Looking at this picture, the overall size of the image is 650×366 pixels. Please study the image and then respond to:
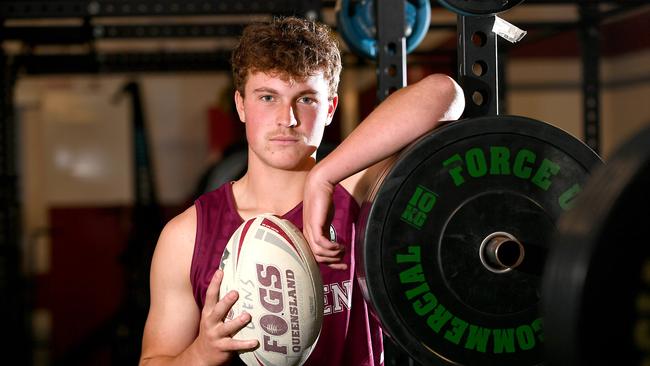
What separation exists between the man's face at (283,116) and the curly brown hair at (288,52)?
2cm

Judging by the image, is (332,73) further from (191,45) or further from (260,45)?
(191,45)

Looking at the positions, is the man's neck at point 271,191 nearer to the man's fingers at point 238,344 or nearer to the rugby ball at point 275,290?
the rugby ball at point 275,290

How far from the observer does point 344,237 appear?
5.69 feet

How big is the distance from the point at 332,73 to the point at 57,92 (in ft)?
24.4

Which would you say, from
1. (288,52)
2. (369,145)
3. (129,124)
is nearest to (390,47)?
(288,52)

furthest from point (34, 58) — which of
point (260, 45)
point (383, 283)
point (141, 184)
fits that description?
point (383, 283)

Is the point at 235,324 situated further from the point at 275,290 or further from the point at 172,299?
the point at 172,299

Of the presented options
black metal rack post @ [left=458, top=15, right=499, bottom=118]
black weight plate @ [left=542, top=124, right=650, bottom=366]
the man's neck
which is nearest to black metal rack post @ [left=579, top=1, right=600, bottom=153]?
black metal rack post @ [left=458, top=15, right=499, bottom=118]

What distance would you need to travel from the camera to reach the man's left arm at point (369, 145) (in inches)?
59.1

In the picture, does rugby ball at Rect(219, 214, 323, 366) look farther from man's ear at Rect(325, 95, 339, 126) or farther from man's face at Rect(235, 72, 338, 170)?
man's ear at Rect(325, 95, 339, 126)

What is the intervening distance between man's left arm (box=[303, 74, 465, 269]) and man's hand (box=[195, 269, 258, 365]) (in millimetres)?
199

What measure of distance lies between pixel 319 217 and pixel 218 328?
29 cm

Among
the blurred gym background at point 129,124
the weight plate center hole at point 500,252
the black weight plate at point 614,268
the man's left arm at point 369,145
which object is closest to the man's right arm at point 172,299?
the man's left arm at point 369,145

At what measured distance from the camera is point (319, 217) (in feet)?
4.93
